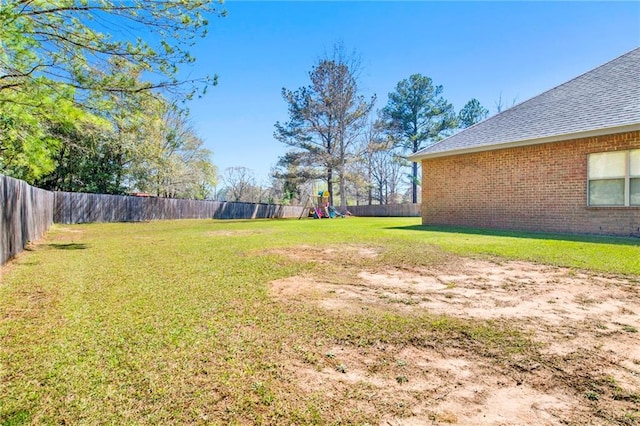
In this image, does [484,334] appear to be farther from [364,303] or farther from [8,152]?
[8,152]

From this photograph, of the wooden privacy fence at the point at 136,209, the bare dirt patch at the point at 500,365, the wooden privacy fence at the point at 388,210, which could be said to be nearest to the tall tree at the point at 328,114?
the wooden privacy fence at the point at 388,210

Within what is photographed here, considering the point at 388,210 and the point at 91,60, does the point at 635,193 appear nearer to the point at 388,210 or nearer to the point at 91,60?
the point at 91,60

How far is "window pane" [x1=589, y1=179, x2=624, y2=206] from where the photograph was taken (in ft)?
25.3

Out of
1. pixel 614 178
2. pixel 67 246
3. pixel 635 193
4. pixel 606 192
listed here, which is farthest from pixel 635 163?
pixel 67 246

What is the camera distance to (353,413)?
57.5 inches

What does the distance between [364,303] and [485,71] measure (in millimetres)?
19361

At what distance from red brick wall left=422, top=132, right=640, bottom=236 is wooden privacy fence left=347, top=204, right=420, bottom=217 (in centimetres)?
1622

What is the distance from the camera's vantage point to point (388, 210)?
29.7 meters

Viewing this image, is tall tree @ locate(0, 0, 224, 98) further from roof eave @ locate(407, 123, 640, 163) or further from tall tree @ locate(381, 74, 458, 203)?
tall tree @ locate(381, 74, 458, 203)

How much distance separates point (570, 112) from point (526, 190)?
246 centimetres

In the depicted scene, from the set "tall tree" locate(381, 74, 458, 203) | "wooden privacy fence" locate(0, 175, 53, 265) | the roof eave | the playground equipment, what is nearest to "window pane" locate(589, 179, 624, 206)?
the roof eave

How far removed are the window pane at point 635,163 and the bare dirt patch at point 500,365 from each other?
19.6 ft

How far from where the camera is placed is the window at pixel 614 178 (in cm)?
753

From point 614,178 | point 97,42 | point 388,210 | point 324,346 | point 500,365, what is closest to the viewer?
point 500,365
